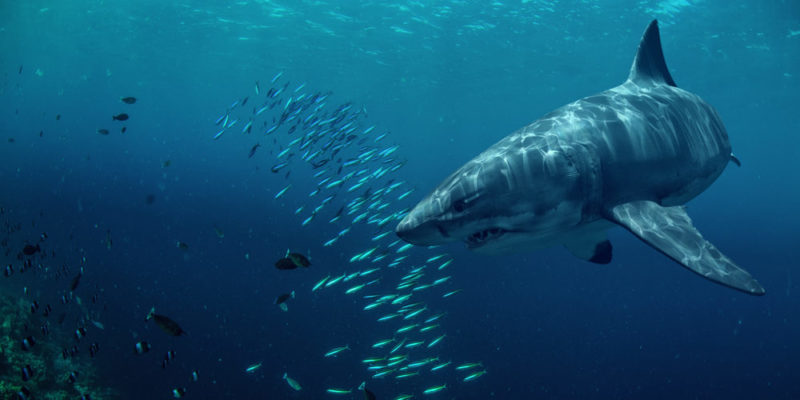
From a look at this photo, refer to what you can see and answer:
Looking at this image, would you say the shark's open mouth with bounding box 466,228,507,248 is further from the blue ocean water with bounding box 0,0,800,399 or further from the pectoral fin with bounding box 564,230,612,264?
the blue ocean water with bounding box 0,0,800,399

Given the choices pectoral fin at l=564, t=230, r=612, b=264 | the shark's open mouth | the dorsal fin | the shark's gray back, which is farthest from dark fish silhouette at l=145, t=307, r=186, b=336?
the dorsal fin

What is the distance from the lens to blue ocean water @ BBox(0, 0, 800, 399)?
503 inches

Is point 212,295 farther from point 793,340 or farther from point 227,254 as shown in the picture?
point 793,340

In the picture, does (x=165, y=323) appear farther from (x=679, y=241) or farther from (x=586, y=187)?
(x=679, y=241)

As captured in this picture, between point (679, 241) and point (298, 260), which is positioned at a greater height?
point (679, 241)

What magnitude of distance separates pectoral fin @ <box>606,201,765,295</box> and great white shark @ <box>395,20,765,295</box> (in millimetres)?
10

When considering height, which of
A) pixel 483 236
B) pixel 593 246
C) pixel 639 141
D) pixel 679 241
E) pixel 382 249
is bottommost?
pixel 382 249

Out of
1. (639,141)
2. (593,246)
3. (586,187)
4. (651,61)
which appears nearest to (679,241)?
(586,187)

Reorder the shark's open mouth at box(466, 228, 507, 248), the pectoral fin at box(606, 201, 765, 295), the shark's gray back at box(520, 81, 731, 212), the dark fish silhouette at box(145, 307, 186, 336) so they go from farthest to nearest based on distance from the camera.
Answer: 1. the dark fish silhouette at box(145, 307, 186, 336)
2. the shark's gray back at box(520, 81, 731, 212)
3. the shark's open mouth at box(466, 228, 507, 248)
4. the pectoral fin at box(606, 201, 765, 295)

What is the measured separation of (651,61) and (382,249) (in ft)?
33.6

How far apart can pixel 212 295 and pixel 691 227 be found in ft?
49.4

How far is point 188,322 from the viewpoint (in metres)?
13.5

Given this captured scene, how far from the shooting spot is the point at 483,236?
390 cm

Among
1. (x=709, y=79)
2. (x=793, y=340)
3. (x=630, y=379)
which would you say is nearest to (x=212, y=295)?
(x=630, y=379)
